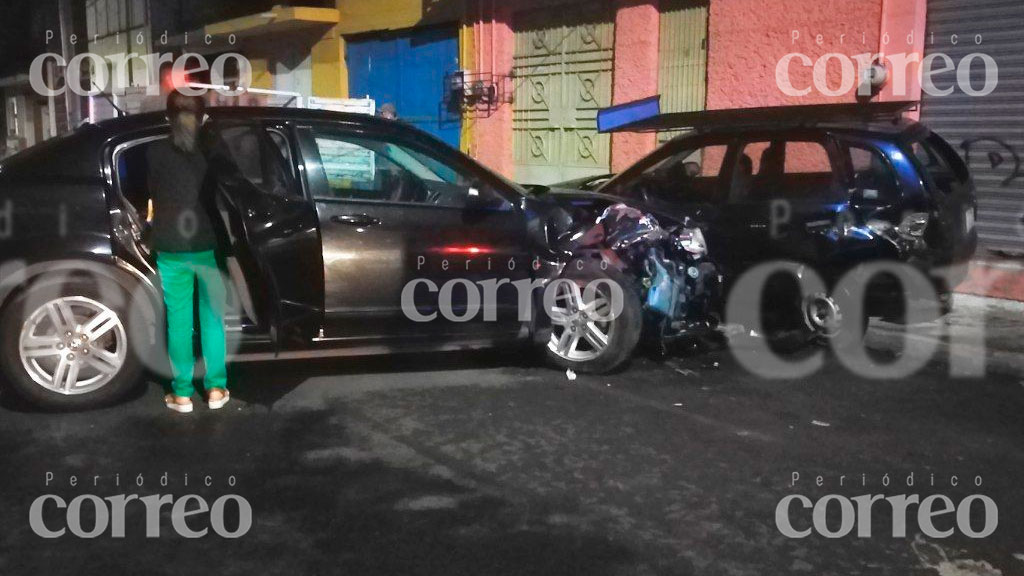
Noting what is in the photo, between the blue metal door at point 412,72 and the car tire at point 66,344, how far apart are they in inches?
375

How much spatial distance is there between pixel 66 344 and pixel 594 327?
2986 mm

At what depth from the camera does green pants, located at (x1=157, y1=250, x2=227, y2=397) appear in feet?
16.3

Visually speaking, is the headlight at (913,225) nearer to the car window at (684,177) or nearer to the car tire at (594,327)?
the car window at (684,177)

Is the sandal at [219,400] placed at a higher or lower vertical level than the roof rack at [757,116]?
lower

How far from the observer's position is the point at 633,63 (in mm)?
11766

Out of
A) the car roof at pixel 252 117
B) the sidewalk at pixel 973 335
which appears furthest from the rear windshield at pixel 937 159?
the car roof at pixel 252 117

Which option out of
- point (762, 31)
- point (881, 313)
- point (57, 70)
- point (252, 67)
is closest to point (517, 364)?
point (881, 313)

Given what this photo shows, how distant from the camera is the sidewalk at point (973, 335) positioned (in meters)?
6.78

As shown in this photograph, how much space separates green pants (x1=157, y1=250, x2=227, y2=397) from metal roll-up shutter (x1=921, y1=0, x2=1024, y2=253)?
711cm

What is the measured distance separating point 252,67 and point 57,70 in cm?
1184

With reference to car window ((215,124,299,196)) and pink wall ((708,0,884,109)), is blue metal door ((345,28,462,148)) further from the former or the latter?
car window ((215,124,299,196))

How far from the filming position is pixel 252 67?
19938 mm

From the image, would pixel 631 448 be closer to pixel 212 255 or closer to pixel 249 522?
pixel 249 522

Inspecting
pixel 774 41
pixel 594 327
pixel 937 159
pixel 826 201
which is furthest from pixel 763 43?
pixel 594 327
